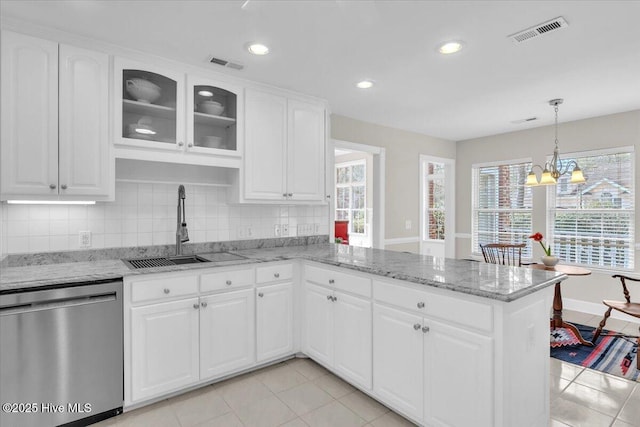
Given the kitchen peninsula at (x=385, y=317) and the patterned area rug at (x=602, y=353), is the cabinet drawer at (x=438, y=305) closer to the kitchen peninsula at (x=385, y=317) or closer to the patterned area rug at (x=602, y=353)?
the kitchen peninsula at (x=385, y=317)

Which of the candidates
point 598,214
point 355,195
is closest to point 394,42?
point 598,214

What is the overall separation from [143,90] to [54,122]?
62 centimetres

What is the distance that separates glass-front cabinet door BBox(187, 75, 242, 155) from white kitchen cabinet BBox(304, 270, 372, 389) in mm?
1392

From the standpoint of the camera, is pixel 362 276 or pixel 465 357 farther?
pixel 362 276

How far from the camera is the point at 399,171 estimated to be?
4.92 m

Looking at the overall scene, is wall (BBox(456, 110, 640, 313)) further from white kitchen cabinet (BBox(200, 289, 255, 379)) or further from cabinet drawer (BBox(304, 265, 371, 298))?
white kitchen cabinet (BBox(200, 289, 255, 379))

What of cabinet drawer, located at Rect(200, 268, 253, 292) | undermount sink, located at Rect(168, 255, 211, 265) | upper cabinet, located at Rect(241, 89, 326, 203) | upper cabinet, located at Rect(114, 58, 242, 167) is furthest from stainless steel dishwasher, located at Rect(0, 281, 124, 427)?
upper cabinet, located at Rect(241, 89, 326, 203)

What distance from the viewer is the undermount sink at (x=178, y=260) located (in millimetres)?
2551

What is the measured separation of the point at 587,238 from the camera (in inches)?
175

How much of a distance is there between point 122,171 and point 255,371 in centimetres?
193

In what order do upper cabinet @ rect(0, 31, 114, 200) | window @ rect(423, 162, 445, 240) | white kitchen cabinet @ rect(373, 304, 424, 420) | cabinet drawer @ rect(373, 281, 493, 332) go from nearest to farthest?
1. cabinet drawer @ rect(373, 281, 493, 332)
2. white kitchen cabinet @ rect(373, 304, 424, 420)
3. upper cabinet @ rect(0, 31, 114, 200)
4. window @ rect(423, 162, 445, 240)

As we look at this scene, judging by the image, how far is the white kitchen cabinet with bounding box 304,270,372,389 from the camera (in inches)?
90.4

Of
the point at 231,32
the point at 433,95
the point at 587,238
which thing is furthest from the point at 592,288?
the point at 231,32

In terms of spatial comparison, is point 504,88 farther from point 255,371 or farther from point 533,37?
point 255,371
